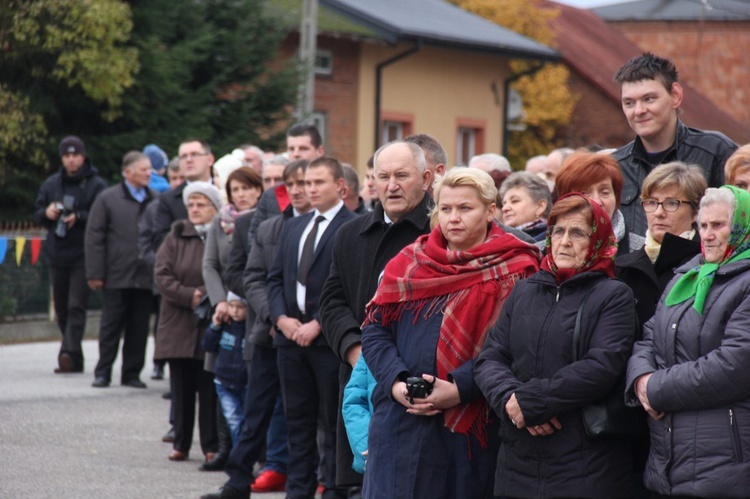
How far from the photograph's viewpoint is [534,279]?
5.27m

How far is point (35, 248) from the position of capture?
55.8 ft

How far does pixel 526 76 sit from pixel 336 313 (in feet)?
95.8

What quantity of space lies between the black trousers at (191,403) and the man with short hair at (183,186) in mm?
2453

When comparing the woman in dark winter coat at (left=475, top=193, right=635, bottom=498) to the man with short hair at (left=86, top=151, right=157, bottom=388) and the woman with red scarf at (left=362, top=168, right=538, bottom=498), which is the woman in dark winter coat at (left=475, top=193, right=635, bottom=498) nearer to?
the woman with red scarf at (left=362, top=168, right=538, bottom=498)

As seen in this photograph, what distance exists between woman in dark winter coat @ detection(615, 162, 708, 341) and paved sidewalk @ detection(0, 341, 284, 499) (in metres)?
3.98

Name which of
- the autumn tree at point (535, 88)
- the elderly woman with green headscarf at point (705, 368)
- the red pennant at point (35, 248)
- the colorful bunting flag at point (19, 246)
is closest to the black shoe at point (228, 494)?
the elderly woman with green headscarf at point (705, 368)

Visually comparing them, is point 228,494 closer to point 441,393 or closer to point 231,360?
point 231,360

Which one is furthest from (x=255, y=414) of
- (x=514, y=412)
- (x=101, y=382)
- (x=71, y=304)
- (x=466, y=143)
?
(x=466, y=143)

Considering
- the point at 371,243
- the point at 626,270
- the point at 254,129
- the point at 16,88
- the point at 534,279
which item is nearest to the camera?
the point at 534,279

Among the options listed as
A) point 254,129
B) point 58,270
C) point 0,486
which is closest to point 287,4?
point 254,129

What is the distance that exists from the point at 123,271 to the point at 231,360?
4.27 m

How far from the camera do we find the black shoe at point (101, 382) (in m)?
12.8

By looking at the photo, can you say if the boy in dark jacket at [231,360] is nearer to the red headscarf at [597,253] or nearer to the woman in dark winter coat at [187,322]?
the woman in dark winter coat at [187,322]

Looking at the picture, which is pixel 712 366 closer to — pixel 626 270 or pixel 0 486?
pixel 626 270
